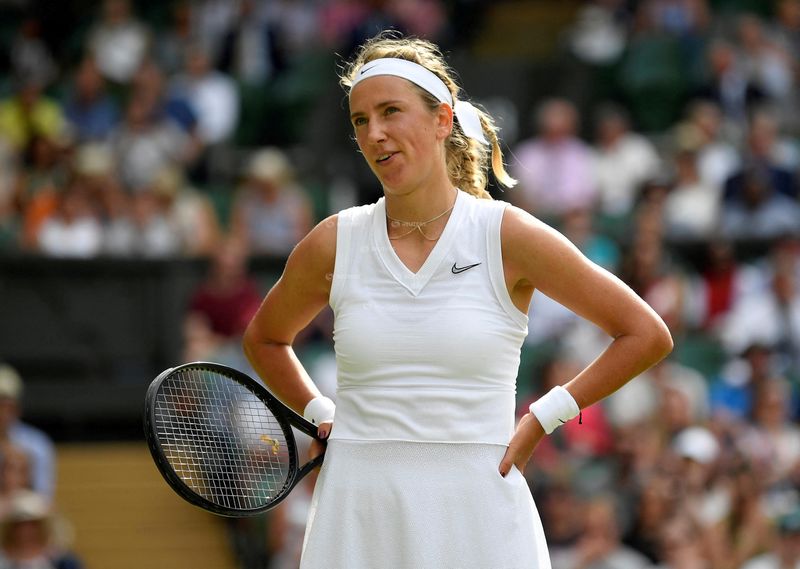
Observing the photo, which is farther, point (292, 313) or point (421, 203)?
point (292, 313)

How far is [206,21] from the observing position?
13.3 m

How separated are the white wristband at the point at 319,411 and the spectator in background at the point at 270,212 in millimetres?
6475

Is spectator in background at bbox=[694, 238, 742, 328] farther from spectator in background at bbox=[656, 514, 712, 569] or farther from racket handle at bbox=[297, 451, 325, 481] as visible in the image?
racket handle at bbox=[297, 451, 325, 481]

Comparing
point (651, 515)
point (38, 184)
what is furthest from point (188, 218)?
point (651, 515)

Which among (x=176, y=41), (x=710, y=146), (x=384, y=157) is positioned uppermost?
(x=176, y=41)

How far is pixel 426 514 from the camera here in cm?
347

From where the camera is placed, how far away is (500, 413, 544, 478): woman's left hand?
3.53 m

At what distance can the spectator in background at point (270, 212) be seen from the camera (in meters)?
10.4

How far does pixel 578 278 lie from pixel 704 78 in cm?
925

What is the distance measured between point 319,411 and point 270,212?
267 inches

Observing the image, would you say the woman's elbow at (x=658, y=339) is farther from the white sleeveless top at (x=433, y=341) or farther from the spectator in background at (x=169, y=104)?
the spectator in background at (x=169, y=104)

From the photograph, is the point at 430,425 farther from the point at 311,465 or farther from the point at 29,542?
the point at 29,542

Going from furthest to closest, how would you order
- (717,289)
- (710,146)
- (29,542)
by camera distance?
1. (710,146)
2. (717,289)
3. (29,542)

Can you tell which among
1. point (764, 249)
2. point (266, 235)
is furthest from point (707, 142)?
point (266, 235)
